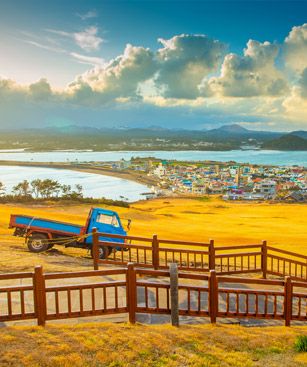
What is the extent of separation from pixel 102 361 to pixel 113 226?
1048 centimetres

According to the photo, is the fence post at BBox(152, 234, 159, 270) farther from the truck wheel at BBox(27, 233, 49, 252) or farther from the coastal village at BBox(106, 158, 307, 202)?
the coastal village at BBox(106, 158, 307, 202)

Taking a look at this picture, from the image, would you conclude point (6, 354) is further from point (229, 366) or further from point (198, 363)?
point (229, 366)

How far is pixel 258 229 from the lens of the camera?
32844mm

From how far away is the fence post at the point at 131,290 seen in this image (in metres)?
9.14

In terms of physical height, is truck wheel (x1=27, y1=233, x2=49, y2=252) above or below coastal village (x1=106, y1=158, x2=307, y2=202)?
above

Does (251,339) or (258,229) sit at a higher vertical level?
(251,339)

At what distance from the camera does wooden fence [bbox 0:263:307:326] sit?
879 cm

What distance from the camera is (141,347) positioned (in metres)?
7.96

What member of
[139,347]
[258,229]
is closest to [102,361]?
[139,347]

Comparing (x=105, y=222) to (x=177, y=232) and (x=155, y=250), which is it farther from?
(x=177, y=232)

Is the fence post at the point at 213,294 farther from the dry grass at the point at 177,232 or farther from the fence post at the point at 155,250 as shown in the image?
the dry grass at the point at 177,232

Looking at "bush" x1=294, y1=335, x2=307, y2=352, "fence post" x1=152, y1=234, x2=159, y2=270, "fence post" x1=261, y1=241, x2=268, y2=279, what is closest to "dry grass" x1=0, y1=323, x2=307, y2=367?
"bush" x1=294, y1=335, x2=307, y2=352

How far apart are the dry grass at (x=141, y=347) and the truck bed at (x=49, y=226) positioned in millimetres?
8677

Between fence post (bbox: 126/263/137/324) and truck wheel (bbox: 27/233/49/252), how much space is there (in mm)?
9340
